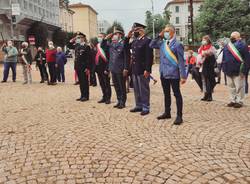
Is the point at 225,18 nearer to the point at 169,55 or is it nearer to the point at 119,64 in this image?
the point at 119,64

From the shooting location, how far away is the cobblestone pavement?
14.4 feet

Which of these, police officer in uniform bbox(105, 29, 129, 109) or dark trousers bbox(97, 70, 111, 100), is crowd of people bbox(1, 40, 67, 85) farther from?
police officer in uniform bbox(105, 29, 129, 109)

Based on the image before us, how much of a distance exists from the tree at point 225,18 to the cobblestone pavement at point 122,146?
4037cm

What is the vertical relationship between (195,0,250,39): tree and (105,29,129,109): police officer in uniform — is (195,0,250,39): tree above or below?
above

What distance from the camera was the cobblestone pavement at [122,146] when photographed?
4383mm

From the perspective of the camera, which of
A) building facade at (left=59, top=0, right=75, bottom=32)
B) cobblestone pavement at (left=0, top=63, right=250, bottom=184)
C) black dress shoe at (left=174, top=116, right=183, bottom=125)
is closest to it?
cobblestone pavement at (left=0, top=63, right=250, bottom=184)

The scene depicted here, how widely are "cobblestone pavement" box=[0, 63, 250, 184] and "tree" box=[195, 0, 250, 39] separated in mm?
40370

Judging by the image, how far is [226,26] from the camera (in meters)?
47.2

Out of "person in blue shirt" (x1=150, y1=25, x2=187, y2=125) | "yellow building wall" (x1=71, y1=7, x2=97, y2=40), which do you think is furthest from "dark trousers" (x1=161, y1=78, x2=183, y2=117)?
"yellow building wall" (x1=71, y1=7, x2=97, y2=40)

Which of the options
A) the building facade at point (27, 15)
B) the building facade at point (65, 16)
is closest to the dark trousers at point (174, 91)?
the building facade at point (27, 15)

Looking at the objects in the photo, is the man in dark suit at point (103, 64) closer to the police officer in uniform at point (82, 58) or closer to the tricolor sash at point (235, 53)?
the police officer in uniform at point (82, 58)

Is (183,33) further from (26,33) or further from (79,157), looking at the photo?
(79,157)

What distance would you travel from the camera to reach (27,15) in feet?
178

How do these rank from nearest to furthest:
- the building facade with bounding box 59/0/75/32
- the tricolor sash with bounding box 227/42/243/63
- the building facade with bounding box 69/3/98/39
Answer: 1. the tricolor sash with bounding box 227/42/243/63
2. the building facade with bounding box 59/0/75/32
3. the building facade with bounding box 69/3/98/39
